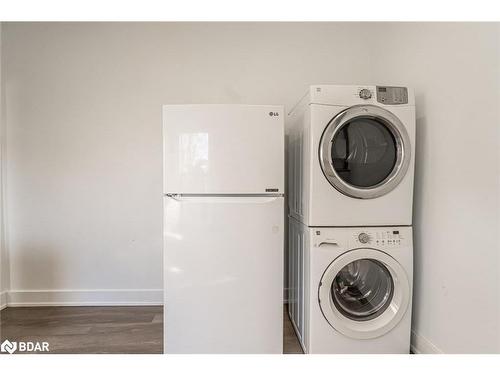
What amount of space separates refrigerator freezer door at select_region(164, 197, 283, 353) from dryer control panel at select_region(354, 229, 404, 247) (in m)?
0.54

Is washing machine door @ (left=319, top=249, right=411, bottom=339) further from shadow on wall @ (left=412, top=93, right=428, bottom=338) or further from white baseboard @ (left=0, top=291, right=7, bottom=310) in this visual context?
white baseboard @ (left=0, top=291, right=7, bottom=310)

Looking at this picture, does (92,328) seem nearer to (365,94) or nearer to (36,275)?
(36,275)

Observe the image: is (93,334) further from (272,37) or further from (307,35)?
(307,35)

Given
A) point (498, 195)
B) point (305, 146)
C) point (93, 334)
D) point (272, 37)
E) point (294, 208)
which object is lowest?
point (93, 334)

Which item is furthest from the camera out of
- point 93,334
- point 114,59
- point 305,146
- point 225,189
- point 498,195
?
point 114,59

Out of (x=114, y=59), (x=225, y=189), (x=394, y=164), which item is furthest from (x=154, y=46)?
(x=394, y=164)

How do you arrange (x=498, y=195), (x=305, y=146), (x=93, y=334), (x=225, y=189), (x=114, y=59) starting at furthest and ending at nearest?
(x=114, y=59)
(x=93, y=334)
(x=305, y=146)
(x=225, y=189)
(x=498, y=195)

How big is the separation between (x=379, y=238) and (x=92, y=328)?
6.67ft

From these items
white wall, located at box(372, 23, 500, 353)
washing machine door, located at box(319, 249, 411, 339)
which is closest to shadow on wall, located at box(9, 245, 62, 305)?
washing machine door, located at box(319, 249, 411, 339)

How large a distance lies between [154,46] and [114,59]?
1.14 ft

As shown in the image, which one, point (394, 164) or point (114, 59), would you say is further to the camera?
point (114, 59)

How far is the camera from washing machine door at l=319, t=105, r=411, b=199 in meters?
1.38

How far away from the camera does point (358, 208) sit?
142 centimetres

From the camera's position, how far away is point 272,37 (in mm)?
2094
